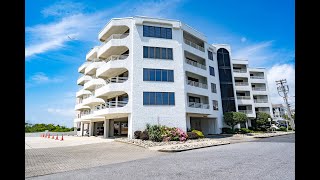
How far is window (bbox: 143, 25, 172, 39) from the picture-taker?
98.3ft

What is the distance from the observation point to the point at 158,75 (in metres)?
29.0

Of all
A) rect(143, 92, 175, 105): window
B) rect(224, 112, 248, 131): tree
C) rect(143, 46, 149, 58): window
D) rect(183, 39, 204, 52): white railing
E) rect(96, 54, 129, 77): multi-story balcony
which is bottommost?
rect(224, 112, 248, 131): tree

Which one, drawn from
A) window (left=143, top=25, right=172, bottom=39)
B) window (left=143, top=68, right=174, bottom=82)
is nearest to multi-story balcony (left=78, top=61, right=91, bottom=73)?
window (left=143, top=25, right=172, bottom=39)

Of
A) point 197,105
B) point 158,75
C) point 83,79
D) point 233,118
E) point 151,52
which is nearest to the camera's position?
point 158,75

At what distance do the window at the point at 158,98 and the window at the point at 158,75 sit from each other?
1895 millimetres

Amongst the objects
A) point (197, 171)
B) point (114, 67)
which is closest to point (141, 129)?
point (114, 67)

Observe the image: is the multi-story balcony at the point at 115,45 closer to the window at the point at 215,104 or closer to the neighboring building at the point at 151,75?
the neighboring building at the point at 151,75

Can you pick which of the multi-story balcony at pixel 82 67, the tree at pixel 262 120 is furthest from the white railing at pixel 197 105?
the multi-story balcony at pixel 82 67

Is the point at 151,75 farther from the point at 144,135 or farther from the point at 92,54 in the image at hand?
the point at 92,54

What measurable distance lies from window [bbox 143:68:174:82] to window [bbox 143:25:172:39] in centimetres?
503

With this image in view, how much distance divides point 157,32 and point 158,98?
9.39 meters

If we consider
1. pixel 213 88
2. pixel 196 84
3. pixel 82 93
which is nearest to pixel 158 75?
pixel 196 84

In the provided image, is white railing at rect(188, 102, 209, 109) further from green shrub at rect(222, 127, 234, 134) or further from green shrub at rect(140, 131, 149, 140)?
green shrub at rect(140, 131, 149, 140)

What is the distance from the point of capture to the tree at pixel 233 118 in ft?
126
